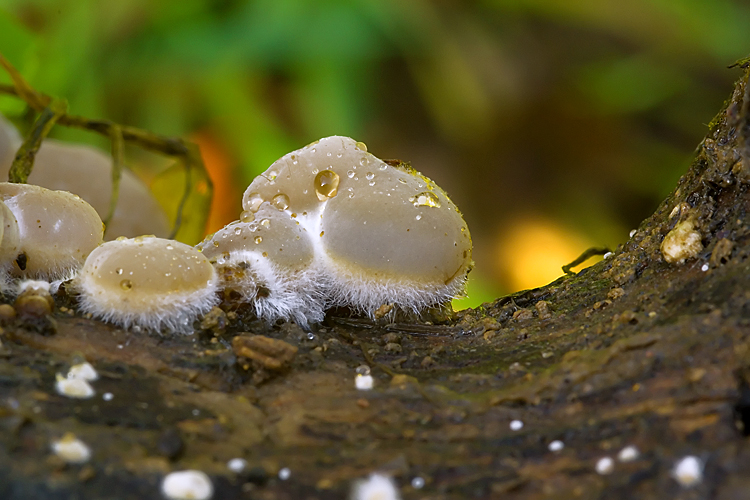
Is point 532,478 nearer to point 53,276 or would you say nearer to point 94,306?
point 94,306

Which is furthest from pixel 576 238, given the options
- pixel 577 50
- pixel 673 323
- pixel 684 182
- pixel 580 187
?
pixel 673 323

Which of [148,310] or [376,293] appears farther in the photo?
[376,293]

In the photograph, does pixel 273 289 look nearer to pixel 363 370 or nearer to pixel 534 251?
pixel 363 370

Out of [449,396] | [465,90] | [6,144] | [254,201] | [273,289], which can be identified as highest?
[465,90]

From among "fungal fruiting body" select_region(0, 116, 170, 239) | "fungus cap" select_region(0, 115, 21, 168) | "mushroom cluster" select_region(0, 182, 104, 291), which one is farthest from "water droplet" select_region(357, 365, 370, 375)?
"fungus cap" select_region(0, 115, 21, 168)

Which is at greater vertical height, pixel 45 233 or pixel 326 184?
pixel 326 184

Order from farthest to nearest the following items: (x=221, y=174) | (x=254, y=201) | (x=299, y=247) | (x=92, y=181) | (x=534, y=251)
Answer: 1. (x=534, y=251)
2. (x=221, y=174)
3. (x=92, y=181)
4. (x=254, y=201)
5. (x=299, y=247)

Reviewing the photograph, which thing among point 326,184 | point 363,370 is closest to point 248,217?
point 326,184
